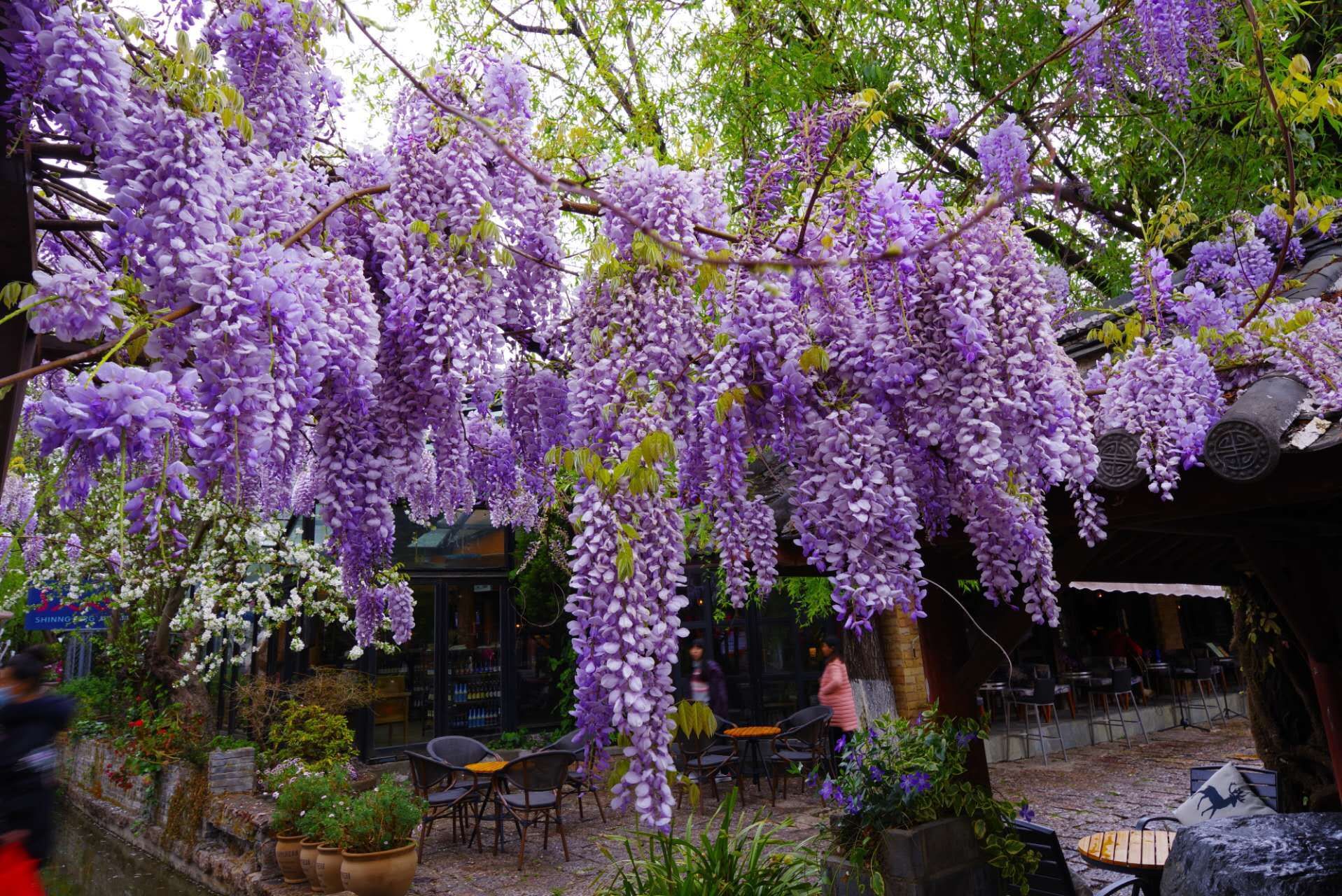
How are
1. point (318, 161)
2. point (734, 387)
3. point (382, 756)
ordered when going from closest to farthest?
point (734, 387)
point (318, 161)
point (382, 756)

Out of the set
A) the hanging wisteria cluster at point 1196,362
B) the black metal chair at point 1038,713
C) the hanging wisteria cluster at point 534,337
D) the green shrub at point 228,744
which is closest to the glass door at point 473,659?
the green shrub at point 228,744

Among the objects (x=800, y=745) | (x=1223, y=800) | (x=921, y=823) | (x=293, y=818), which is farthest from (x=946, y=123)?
(x=800, y=745)

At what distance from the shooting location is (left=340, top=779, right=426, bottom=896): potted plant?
5223mm

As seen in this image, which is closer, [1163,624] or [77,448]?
[77,448]

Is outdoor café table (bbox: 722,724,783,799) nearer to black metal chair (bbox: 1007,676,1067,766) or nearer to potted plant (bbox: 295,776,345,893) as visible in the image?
black metal chair (bbox: 1007,676,1067,766)

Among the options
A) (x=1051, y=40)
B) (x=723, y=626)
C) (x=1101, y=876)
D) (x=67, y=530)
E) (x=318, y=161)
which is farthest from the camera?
(x=723, y=626)

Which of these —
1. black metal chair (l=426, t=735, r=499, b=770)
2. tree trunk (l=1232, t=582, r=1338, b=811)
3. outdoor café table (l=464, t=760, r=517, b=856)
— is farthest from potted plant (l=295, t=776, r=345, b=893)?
tree trunk (l=1232, t=582, r=1338, b=811)

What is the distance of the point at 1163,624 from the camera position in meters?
14.2

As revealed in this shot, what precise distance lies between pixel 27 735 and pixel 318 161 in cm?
356

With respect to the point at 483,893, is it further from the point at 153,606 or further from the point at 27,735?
the point at 153,606

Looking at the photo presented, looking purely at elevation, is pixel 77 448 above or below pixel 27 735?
above

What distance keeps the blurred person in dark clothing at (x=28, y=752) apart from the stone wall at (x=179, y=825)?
2.26 metres

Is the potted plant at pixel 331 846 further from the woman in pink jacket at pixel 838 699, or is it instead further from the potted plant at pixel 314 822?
the woman in pink jacket at pixel 838 699

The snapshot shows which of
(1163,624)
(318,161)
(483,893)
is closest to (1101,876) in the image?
(483,893)
